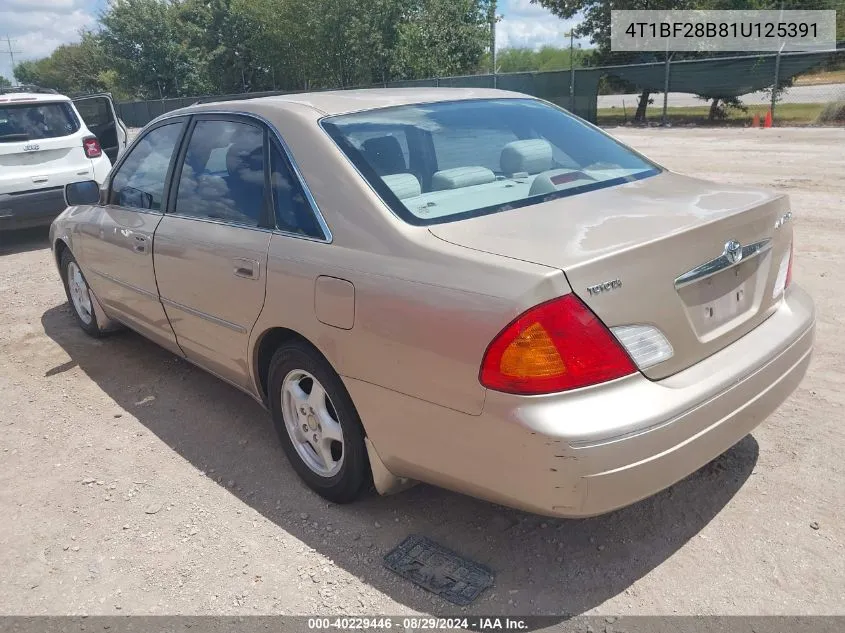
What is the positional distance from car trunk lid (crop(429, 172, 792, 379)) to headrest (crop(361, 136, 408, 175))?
48 centimetres

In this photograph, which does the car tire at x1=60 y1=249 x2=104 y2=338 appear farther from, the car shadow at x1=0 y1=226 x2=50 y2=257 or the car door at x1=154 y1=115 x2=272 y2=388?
the car shadow at x1=0 y1=226 x2=50 y2=257

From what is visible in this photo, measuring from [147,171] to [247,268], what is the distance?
155cm

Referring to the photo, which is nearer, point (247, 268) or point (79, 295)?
point (247, 268)

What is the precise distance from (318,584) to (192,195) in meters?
2.12

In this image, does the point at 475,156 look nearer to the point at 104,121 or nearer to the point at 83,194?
the point at 83,194

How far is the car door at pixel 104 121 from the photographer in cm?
1149

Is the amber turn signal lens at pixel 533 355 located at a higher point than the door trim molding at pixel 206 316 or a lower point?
higher

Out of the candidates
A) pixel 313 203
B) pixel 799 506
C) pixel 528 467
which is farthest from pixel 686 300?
pixel 313 203

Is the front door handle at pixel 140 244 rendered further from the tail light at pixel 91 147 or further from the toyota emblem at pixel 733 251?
the tail light at pixel 91 147

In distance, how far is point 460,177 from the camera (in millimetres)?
3031

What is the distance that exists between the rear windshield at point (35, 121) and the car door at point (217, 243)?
6.30 meters

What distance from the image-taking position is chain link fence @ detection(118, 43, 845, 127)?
2017cm

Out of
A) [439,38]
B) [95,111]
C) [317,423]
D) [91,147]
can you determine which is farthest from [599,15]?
[317,423]

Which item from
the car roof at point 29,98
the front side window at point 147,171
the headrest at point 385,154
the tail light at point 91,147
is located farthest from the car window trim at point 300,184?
the car roof at point 29,98
